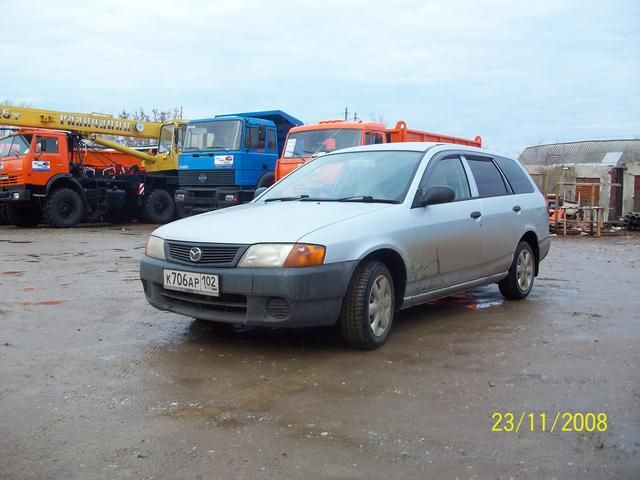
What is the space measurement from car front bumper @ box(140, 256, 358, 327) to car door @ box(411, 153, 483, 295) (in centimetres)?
88

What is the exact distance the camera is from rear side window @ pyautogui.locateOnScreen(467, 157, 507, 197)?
20.3 ft

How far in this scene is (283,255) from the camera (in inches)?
169

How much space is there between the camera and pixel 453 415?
349cm

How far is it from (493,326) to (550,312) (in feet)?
3.00

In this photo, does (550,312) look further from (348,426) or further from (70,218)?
(70,218)

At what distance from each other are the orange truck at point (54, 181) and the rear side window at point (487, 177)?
13.8 m

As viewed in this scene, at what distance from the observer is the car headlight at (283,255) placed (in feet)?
14.1

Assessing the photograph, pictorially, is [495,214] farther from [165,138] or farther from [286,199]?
[165,138]

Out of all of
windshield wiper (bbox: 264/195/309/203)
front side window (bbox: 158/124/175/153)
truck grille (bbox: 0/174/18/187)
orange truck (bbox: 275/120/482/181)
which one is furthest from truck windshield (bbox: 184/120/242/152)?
windshield wiper (bbox: 264/195/309/203)

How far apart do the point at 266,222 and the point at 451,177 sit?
6.42 feet

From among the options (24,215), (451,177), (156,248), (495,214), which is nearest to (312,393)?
(156,248)

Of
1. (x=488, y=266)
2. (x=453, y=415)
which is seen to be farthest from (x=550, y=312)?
(x=453, y=415)

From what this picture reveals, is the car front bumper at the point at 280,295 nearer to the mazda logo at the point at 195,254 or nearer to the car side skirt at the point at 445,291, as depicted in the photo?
the mazda logo at the point at 195,254
